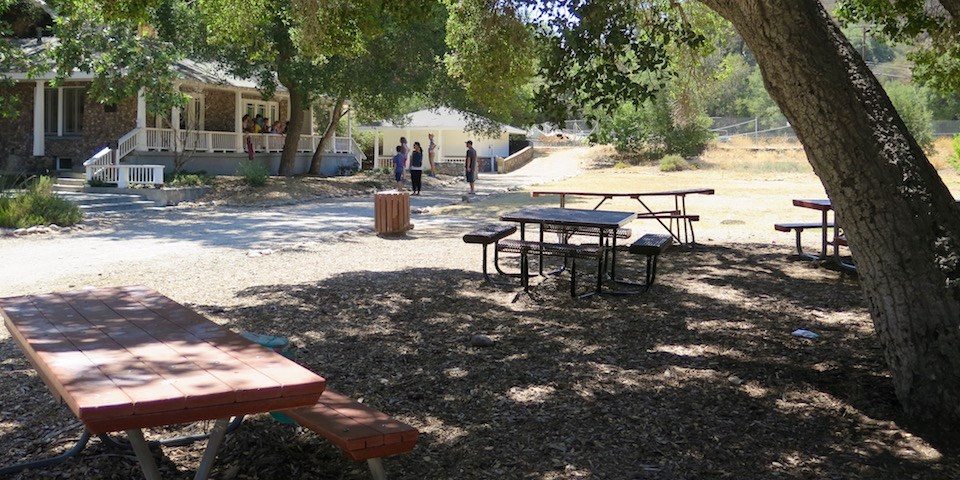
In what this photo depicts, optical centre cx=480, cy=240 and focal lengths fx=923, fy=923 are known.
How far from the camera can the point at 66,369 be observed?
3.47 m

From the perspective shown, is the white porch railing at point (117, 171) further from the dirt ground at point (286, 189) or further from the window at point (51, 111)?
the window at point (51, 111)

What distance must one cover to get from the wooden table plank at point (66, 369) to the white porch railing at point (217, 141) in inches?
977

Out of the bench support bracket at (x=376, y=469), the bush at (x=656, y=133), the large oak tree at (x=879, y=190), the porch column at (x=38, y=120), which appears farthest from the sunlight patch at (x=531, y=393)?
Answer: the bush at (x=656, y=133)

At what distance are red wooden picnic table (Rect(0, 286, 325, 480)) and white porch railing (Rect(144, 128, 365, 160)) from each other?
Answer: 25071 mm

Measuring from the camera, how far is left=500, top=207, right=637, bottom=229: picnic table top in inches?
345

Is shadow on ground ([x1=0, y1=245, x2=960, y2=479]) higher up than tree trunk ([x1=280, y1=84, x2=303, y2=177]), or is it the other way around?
tree trunk ([x1=280, y1=84, x2=303, y2=177])

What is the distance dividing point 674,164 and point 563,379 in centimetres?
3984

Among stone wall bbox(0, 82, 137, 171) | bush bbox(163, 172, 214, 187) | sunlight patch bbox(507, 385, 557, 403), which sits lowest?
sunlight patch bbox(507, 385, 557, 403)

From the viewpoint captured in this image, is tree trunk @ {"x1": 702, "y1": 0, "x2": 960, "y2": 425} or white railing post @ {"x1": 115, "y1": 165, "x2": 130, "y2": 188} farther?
white railing post @ {"x1": 115, "y1": 165, "x2": 130, "y2": 188}

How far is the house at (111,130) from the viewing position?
27953 millimetres

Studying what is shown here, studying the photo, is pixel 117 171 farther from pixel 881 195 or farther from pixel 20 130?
pixel 881 195

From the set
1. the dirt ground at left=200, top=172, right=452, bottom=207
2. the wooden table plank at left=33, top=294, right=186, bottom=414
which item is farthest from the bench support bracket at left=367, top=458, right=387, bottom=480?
the dirt ground at left=200, top=172, right=452, bottom=207

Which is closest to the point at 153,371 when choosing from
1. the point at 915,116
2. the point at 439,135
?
the point at 439,135

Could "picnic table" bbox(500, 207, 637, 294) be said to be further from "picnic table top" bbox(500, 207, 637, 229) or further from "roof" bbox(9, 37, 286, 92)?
"roof" bbox(9, 37, 286, 92)
